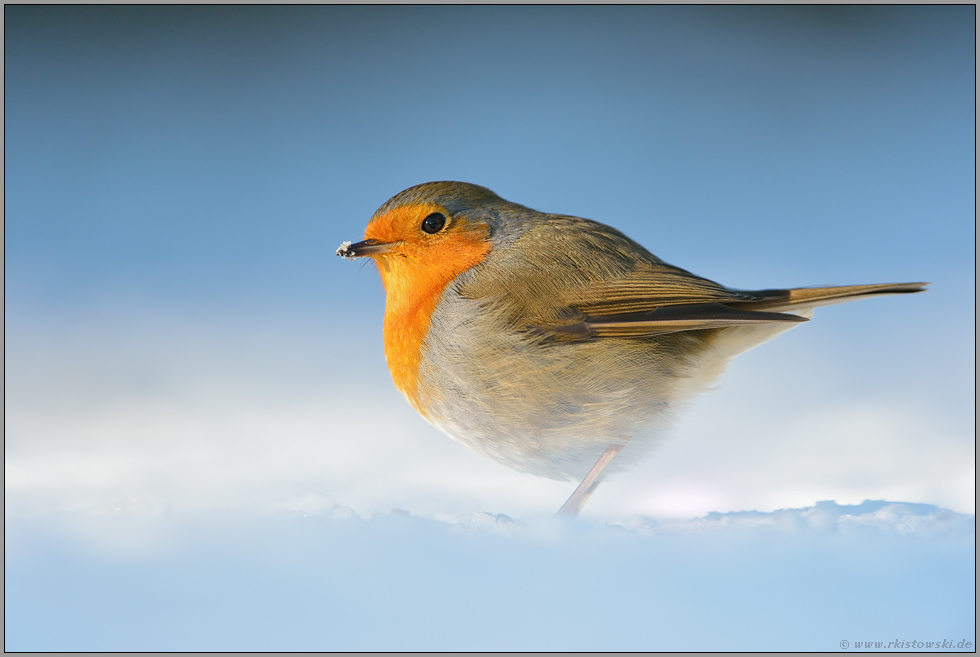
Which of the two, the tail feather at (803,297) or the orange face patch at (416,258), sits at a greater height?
the orange face patch at (416,258)

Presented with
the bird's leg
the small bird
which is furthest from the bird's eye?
A: the bird's leg

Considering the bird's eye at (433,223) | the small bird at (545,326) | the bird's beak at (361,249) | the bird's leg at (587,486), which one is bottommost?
the bird's leg at (587,486)

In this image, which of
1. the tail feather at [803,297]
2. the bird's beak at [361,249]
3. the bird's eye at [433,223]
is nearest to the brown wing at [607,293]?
the tail feather at [803,297]

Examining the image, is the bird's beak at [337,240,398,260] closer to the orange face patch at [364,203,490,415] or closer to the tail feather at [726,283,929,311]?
the orange face patch at [364,203,490,415]

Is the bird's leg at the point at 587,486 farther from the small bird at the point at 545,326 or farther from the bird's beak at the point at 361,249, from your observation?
the bird's beak at the point at 361,249

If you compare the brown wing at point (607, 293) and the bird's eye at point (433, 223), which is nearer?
the brown wing at point (607, 293)

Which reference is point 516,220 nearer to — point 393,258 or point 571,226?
point 571,226

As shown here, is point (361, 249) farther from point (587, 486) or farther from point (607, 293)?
point (587, 486)

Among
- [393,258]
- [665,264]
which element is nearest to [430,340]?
[393,258]

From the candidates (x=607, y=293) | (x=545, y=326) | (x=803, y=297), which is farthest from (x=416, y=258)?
(x=803, y=297)
